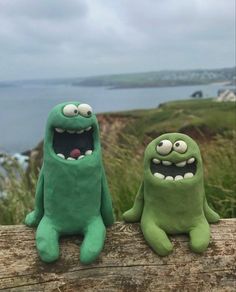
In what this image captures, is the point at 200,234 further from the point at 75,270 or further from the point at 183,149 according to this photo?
the point at 75,270

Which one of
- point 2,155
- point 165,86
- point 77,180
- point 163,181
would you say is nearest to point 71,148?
point 77,180

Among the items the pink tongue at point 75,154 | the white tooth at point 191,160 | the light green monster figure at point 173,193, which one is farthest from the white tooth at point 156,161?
the pink tongue at point 75,154

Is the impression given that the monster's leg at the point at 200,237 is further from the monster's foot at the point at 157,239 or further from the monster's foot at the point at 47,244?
the monster's foot at the point at 47,244

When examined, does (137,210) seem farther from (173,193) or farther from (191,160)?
(191,160)

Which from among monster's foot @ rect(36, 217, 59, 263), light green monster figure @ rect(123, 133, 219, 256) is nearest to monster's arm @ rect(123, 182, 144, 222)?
light green monster figure @ rect(123, 133, 219, 256)

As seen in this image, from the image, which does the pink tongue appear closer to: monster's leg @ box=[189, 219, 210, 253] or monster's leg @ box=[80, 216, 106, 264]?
monster's leg @ box=[80, 216, 106, 264]

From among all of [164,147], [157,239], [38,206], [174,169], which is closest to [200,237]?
[157,239]
